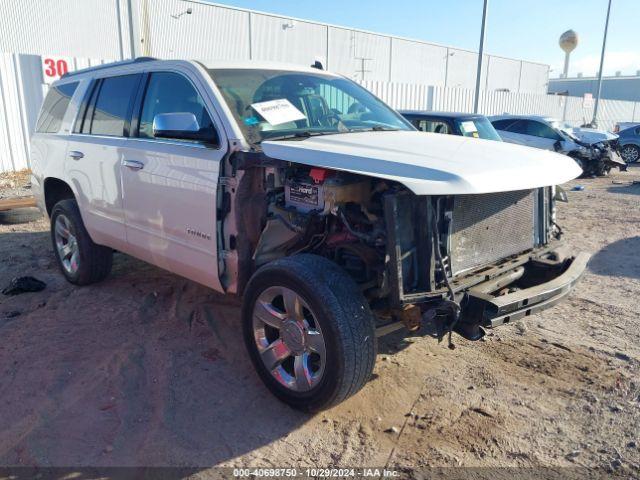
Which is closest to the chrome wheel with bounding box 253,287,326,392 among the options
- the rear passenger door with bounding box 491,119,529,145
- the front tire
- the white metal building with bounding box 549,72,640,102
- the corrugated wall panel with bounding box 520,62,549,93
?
the front tire

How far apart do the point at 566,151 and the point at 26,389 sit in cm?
1419

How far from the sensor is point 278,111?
384cm

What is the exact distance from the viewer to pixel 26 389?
3.52m

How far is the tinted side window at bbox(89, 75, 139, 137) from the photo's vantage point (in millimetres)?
4477

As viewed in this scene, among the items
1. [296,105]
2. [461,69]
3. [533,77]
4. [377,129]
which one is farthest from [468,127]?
[533,77]

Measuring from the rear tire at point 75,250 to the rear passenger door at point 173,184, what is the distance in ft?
2.91

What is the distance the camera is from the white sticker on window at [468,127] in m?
9.09

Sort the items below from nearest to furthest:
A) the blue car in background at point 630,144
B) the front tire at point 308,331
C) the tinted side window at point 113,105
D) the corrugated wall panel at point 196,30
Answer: the front tire at point 308,331 < the tinted side window at point 113,105 < the blue car in background at point 630,144 < the corrugated wall panel at point 196,30

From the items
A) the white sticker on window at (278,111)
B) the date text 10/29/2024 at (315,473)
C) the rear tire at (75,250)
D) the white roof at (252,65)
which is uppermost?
the white roof at (252,65)

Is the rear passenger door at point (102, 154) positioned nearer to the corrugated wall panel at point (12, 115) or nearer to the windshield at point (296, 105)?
the windshield at point (296, 105)

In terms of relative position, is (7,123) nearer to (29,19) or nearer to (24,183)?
(24,183)

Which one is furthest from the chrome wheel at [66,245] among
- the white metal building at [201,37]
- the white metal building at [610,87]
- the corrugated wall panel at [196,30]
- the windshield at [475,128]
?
the white metal building at [610,87]

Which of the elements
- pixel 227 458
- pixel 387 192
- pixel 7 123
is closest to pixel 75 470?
pixel 227 458

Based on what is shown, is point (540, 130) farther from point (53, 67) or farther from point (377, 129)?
point (53, 67)
